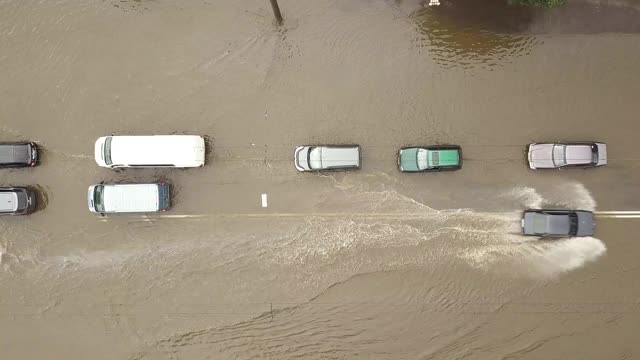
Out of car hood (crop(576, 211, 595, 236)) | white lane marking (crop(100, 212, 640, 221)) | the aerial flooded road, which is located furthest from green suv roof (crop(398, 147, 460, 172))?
car hood (crop(576, 211, 595, 236))

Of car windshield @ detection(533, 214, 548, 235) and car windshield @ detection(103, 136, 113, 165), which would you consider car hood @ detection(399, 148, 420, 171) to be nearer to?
car windshield @ detection(533, 214, 548, 235)

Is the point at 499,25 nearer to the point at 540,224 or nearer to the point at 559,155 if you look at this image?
the point at 559,155

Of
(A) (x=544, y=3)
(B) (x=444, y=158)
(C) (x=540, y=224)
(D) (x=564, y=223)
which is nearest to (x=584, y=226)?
(D) (x=564, y=223)

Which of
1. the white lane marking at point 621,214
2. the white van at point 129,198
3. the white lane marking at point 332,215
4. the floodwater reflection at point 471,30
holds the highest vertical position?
the floodwater reflection at point 471,30

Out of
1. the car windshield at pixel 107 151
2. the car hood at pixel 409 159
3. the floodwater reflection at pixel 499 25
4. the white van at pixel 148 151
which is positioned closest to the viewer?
the white van at pixel 148 151

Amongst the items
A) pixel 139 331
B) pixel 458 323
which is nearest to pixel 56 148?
pixel 139 331

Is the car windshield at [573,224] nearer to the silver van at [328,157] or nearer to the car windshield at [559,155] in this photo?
the car windshield at [559,155]

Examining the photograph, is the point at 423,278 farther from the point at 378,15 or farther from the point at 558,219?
the point at 378,15

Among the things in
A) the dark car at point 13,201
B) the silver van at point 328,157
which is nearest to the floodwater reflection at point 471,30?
the silver van at point 328,157
